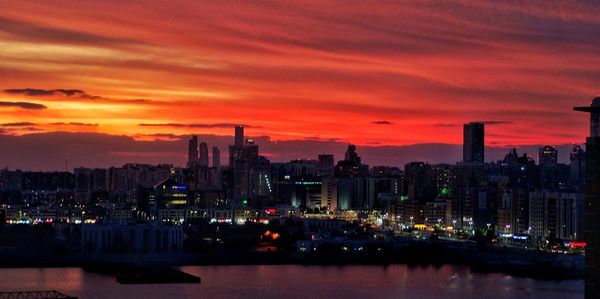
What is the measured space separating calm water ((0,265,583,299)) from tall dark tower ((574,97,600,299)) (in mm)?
13229

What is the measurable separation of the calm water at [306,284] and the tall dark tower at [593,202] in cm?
1323

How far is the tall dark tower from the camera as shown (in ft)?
29.1

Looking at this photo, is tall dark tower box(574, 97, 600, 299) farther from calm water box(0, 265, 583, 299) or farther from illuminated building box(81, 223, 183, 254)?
illuminated building box(81, 223, 183, 254)

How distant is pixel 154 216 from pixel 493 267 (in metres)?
19.3

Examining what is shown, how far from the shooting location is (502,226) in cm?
4191

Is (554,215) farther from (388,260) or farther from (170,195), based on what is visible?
(170,195)

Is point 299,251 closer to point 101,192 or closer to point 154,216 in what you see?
point 154,216

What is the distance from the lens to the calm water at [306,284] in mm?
22469

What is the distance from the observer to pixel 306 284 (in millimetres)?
24531

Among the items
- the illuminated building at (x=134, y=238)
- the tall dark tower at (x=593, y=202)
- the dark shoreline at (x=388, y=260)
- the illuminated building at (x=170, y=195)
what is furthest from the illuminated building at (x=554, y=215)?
the tall dark tower at (x=593, y=202)

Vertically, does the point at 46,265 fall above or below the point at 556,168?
below

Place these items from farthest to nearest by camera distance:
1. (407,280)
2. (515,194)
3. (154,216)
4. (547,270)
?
1. (154,216)
2. (515,194)
3. (547,270)
4. (407,280)

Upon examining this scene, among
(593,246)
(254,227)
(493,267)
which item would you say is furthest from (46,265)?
(593,246)

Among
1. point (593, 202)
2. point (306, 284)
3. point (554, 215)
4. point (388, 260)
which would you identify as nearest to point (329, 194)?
point (554, 215)
